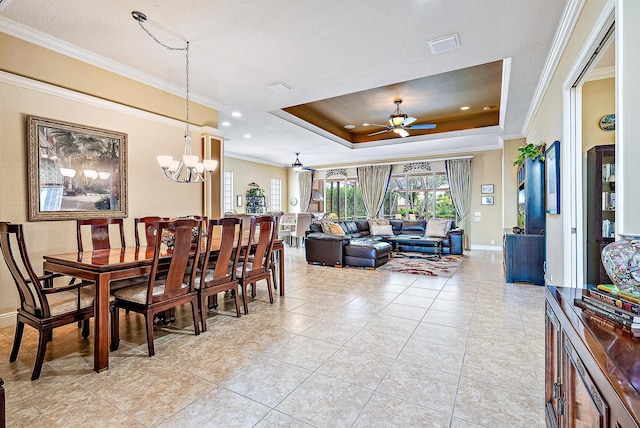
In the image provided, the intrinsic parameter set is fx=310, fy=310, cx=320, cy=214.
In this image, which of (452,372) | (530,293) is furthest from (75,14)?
(530,293)

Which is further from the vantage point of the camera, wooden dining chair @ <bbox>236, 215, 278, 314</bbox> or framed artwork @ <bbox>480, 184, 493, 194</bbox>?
framed artwork @ <bbox>480, 184, 493, 194</bbox>

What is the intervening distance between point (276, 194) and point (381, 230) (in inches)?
200

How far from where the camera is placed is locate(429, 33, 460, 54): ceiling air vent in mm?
3293

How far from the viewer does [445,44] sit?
11.2ft

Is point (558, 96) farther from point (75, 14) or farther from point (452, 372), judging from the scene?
point (75, 14)

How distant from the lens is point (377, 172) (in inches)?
414

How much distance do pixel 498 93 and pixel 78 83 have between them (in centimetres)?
642

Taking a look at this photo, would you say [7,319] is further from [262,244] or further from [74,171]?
[262,244]

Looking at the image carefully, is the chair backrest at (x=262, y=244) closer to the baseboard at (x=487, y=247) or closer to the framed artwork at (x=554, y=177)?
the framed artwork at (x=554, y=177)

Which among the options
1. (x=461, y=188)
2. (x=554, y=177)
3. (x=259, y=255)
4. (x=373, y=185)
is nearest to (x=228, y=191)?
(x=373, y=185)

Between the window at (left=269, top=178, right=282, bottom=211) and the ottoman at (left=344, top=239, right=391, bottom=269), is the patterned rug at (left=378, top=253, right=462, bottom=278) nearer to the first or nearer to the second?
the ottoman at (left=344, top=239, right=391, bottom=269)

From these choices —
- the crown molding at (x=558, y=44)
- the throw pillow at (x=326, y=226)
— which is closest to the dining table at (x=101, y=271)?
the crown molding at (x=558, y=44)

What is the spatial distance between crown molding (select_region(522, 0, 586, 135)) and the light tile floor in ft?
9.21

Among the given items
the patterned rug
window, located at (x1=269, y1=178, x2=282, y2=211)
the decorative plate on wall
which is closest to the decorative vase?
the decorative plate on wall
